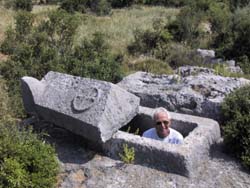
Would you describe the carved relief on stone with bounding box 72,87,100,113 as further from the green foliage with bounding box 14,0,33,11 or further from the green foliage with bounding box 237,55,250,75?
→ the green foliage with bounding box 14,0,33,11

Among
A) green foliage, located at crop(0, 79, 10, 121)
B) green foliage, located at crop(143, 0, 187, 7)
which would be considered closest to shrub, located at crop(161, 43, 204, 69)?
green foliage, located at crop(0, 79, 10, 121)

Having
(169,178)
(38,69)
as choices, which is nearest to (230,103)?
(169,178)

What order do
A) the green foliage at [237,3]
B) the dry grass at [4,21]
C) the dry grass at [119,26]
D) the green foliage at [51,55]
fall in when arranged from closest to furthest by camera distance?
the green foliage at [51,55] → the dry grass at [4,21] → the dry grass at [119,26] → the green foliage at [237,3]

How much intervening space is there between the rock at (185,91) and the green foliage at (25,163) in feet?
6.88

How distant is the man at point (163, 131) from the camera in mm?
5023

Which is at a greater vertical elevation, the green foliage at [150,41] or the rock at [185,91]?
the rock at [185,91]

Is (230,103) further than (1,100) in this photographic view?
No

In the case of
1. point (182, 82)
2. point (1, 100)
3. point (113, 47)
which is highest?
point (182, 82)

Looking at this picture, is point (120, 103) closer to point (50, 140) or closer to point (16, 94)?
point (50, 140)

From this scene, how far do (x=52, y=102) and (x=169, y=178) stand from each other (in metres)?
1.87

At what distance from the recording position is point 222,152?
5195 mm

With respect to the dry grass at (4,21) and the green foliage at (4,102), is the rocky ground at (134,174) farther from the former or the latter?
the dry grass at (4,21)

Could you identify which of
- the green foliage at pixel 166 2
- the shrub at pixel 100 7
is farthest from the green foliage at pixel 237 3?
the shrub at pixel 100 7

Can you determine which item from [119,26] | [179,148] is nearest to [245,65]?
[179,148]
